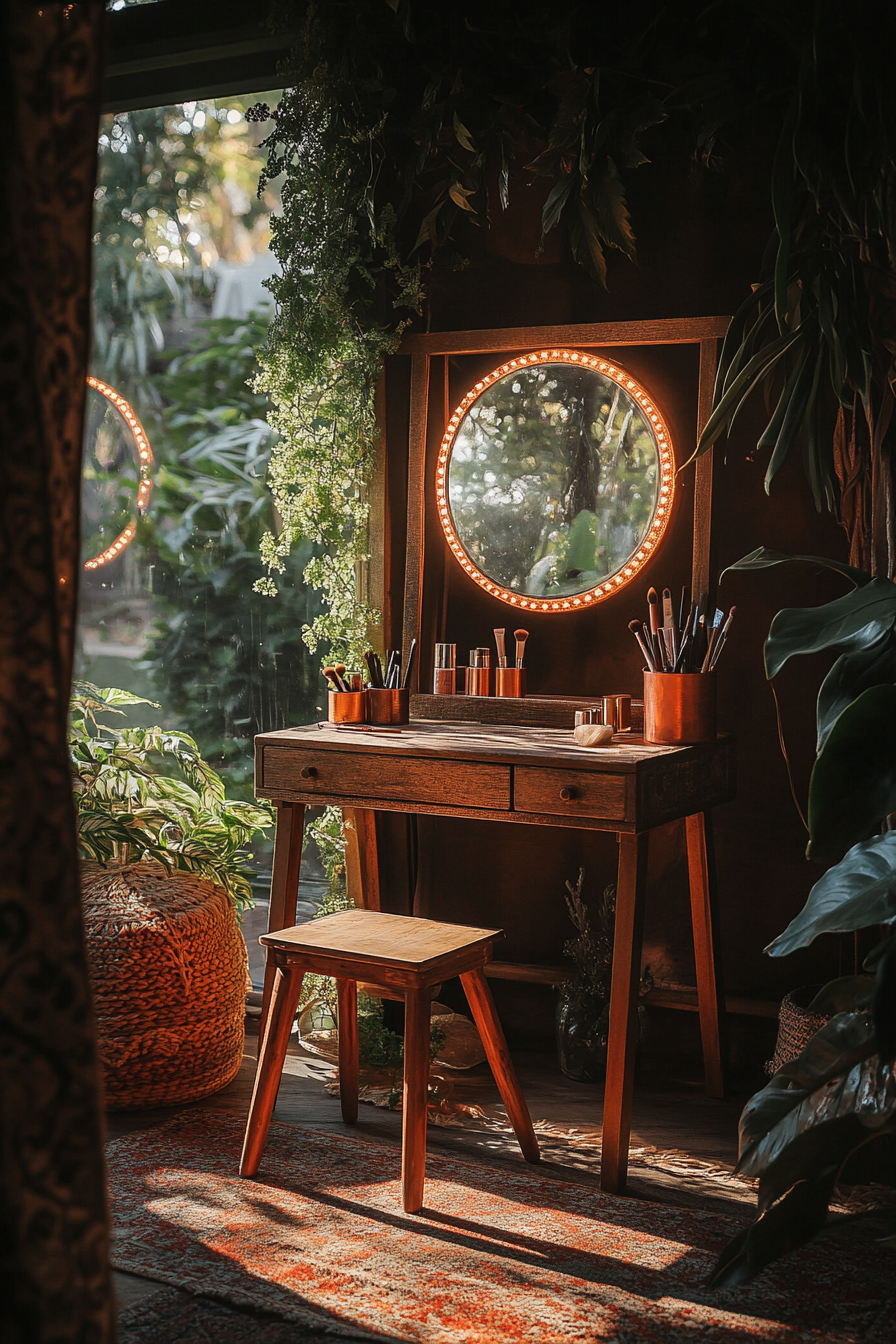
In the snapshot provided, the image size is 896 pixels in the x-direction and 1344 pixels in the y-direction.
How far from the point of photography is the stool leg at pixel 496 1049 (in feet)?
7.99

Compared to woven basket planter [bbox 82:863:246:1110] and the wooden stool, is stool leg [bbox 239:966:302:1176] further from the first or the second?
woven basket planter [bbox 82:863:246:1110]

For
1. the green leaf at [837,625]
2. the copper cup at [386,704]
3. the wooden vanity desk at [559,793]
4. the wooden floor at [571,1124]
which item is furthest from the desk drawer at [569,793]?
the wooden floor at [571,1124]

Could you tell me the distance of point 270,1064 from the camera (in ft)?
7.95

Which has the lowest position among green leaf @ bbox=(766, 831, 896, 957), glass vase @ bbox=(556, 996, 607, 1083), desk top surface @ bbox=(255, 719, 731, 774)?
glass vase @ bbox=(556, 996, 607, 1083)

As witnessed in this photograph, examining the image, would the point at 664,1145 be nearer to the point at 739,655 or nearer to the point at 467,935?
the point at 467,935

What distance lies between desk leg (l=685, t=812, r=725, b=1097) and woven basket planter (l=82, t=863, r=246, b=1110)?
1.08m

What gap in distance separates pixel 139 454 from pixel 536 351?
4.01 ft

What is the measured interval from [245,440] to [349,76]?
989 mm

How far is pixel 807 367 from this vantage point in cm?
234

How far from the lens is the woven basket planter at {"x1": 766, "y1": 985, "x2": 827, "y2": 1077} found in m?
2.40

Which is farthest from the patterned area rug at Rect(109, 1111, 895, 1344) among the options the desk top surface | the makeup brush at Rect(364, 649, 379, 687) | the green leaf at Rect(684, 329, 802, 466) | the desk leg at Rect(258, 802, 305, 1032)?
the green leaf at Rect(684, 329, 802, 466)

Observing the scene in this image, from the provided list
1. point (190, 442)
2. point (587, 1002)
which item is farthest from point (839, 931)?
point (190, 442)

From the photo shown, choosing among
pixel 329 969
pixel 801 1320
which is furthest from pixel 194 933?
pixel 801 1320

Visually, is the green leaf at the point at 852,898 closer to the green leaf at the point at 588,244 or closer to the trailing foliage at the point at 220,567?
the green leaf at the point at 588,244
